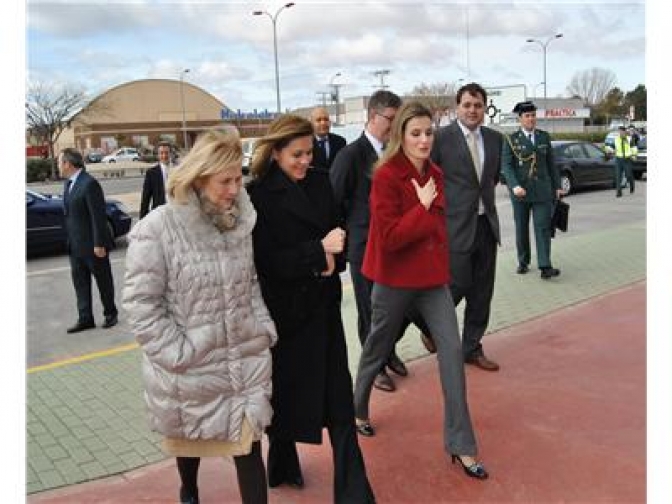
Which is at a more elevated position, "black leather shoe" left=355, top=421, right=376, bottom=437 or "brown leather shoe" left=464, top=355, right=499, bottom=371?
"brown leather shoe" left=464, top=355, right=499, bottom=371

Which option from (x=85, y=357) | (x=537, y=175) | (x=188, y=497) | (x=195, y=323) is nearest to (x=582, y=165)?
(x=537, y=175)

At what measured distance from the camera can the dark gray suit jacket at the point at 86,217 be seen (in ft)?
22.2

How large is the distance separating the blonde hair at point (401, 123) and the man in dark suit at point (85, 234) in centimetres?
396

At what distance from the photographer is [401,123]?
3.63m

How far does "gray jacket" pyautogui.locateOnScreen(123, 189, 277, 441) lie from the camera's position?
8.82 ft

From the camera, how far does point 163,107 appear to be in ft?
325

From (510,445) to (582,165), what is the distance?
1588 centimetres

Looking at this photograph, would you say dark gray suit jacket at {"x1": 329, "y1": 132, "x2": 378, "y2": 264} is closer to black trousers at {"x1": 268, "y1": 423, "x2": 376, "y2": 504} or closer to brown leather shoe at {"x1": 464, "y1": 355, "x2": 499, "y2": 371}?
brown leather shoe at {"x1": 464, "y1": 355, "x2": 499, "y2": 371}

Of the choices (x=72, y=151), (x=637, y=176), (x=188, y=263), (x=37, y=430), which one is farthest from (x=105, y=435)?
(x=637, y=176)

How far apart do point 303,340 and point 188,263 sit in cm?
72

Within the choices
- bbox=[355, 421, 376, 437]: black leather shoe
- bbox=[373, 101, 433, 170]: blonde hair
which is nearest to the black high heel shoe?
bbox=[355, 421, 376, 437]: black leather shoe

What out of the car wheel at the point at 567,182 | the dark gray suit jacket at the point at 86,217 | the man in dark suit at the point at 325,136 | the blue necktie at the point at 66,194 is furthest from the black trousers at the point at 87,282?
the car wheel at the point at 567,182

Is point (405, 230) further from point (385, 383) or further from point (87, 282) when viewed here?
point (87, 282)
